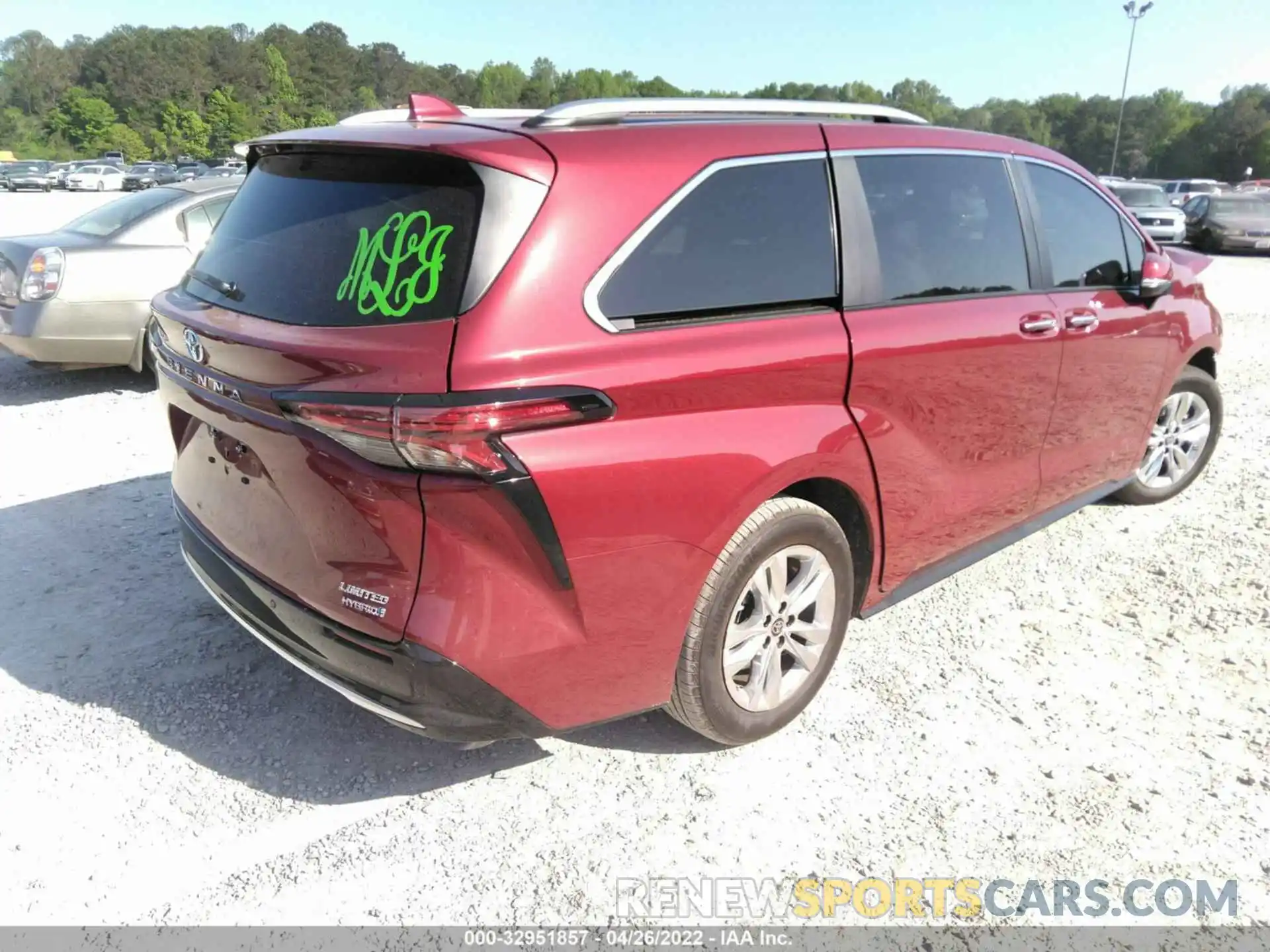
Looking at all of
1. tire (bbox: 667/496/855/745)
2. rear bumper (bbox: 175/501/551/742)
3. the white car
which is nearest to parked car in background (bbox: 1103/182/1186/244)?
tire (bbox: 667/496/855/745)

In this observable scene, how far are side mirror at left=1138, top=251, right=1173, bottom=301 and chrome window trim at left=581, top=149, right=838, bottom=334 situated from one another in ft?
7.68

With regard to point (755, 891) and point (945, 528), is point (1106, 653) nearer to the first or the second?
point (945, 528)

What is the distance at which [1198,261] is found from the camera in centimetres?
491

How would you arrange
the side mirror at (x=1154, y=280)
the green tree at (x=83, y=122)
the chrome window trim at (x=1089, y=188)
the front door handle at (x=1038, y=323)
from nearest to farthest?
the front door handle at (x=1038, y=323) < the chrome window trim at (x=1089, y=188) < the side mirror at (x=1154, y=280) < the green tree at (x=83, y=122)

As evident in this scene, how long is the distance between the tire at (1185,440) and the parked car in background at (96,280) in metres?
6.00

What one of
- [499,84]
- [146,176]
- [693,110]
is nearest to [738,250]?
[693,110]

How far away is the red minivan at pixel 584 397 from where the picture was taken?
211 centimetres

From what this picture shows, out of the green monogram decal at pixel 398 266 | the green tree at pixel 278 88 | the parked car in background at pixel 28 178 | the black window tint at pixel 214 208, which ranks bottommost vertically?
the green monogram decal at pixel 398 266

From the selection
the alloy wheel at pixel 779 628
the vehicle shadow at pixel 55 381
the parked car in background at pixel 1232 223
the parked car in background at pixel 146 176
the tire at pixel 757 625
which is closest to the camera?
the tire at pixel 757 625

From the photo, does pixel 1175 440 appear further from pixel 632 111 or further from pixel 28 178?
pixel 28 178

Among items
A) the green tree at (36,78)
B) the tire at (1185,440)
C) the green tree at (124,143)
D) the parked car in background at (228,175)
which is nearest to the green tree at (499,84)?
the green tree at (124,143)

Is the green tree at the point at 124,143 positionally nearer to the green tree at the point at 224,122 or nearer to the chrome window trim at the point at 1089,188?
the green tree at the point at 224,122

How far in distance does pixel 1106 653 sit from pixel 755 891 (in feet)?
6.30

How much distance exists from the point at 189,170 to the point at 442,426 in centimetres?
6111
